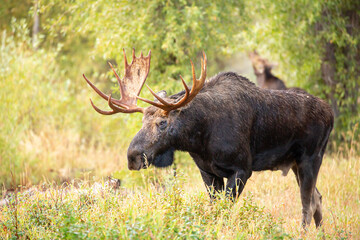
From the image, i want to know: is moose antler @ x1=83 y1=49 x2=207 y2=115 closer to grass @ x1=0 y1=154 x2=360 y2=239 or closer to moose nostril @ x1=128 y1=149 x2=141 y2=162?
moose nostril @ x1=128 y1=149 x2=141 y2=162

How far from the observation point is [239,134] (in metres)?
5.71

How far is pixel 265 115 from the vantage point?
617cm

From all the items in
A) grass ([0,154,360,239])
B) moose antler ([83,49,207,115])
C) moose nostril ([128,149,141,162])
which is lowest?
grass ([0,154,360,239])

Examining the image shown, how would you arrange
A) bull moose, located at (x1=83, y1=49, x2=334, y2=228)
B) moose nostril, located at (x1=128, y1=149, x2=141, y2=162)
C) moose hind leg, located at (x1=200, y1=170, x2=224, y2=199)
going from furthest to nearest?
moose hind leg, located at (x1=200, y1=170, x2=224, y2=199) < bull moose, located at (x1=83, y1=49, x2=334, y2=228) < moose nostril, located at (x1=128, y1=149, x2=141, y2=162)

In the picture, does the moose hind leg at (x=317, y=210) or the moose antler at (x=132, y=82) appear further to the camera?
the moose hind leg at (x=317, y=210)

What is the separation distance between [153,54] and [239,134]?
4.69m

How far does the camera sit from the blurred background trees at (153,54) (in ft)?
31.3

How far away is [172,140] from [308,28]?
23.2 ft

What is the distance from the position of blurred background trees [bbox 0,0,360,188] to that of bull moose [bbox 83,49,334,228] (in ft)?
10.00

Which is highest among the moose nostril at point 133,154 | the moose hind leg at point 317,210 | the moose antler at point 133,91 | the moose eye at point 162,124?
the moose antler at point 133,91

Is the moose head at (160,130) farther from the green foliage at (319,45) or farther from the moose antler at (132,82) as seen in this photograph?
the green foliage at (319,45)

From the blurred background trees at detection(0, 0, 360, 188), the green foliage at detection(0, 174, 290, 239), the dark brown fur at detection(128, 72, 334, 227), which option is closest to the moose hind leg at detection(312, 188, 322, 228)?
the dark brown fur at detection(128, 72, 334, 227)

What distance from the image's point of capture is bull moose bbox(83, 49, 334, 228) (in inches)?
221

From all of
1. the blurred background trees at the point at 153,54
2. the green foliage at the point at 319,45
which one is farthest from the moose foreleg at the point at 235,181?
the green foliage at the point at 319,45
